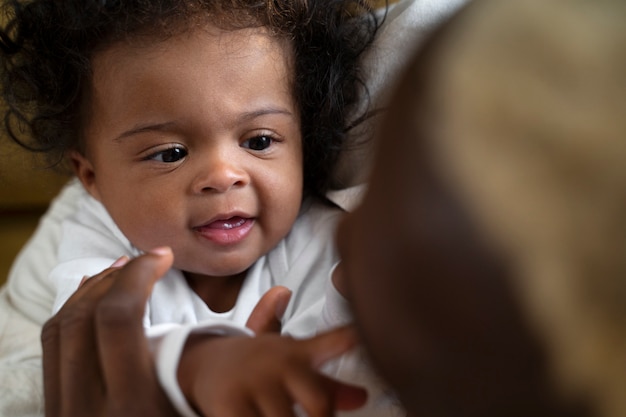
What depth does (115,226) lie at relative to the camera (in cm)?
89

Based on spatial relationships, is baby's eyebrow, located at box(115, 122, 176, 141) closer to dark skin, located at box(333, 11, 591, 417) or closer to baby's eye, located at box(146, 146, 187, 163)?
baby's eye, located at box(146, 146, 187, 163)

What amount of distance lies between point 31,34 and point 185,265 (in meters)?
0.33

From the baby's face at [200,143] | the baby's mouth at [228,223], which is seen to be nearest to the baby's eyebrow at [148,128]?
the baby's face at [200,143]

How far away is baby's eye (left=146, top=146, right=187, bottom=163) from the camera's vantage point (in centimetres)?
75

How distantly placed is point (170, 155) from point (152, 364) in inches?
13.1

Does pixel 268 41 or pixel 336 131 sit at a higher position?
pixel 268 41

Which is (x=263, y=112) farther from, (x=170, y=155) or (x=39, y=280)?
(x=39, y=280)

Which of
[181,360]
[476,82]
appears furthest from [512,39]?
[181,360]

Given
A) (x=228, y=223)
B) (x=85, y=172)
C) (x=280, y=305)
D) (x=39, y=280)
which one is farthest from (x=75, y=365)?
(x=39, y=280)

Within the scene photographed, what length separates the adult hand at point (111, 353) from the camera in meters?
0.47

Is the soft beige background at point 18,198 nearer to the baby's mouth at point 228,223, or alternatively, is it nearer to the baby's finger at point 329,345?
the baby's mouth at point 228,223

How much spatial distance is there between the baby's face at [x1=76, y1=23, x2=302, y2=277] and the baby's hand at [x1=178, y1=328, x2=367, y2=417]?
1.01 ft

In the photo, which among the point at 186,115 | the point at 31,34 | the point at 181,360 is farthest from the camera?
the point at 31,34

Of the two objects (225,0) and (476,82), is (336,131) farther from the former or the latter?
(476,82)
